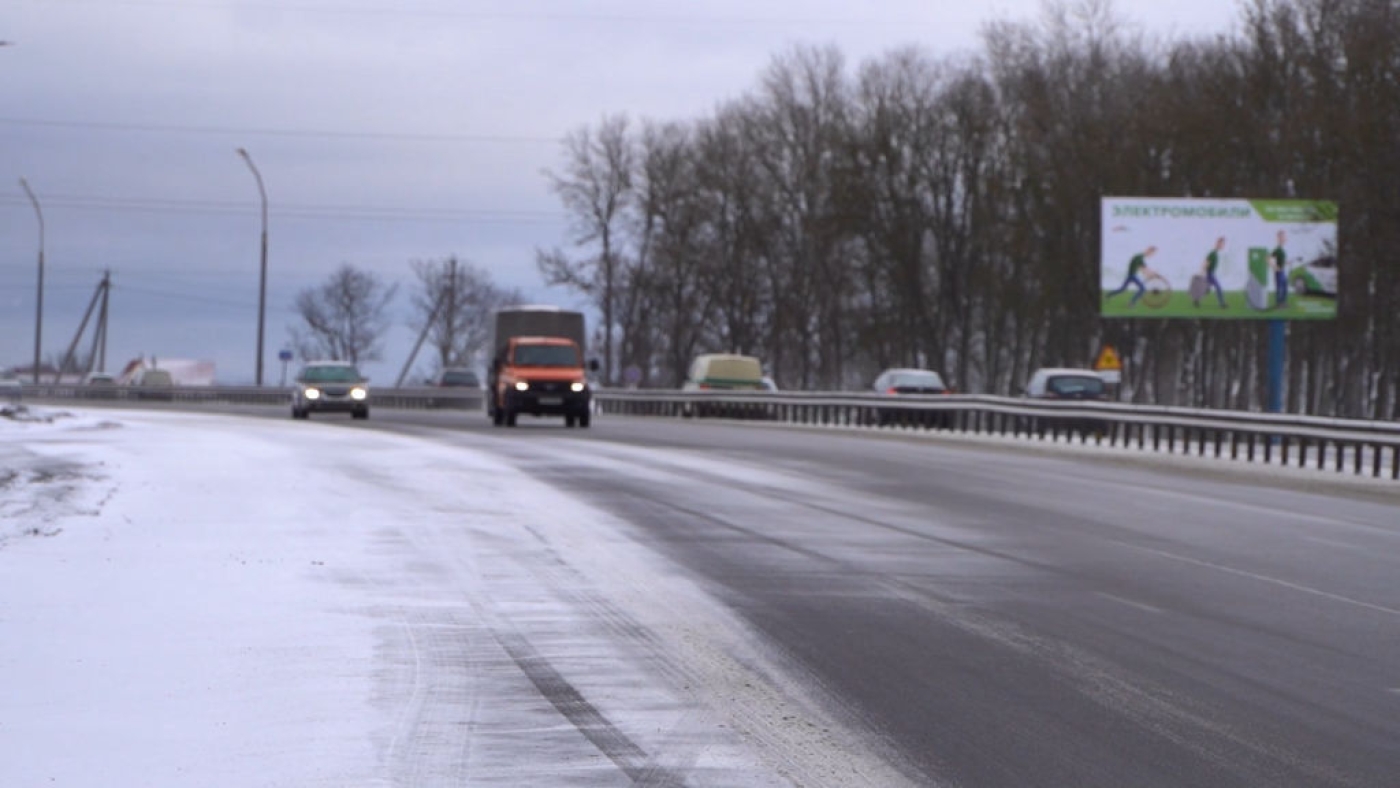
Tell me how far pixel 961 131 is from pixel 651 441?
43557 mm

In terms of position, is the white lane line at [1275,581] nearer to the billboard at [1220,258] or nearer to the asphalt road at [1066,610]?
the asphalt road at [1066,610]

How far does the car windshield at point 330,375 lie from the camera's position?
172ft

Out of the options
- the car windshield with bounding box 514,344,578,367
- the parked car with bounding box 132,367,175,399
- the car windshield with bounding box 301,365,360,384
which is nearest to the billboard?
the car windshield with bounding box 514,344,578,367

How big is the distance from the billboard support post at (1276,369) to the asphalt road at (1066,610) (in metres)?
17.0

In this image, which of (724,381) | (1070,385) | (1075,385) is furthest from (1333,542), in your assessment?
(724,381)

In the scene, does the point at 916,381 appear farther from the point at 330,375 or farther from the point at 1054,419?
the point at 330,375

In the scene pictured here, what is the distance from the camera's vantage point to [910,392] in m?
54.2

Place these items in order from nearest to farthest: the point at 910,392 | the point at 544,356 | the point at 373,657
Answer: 1. the point at 373,657
2. the point at 544,356
3. the point at 910,392

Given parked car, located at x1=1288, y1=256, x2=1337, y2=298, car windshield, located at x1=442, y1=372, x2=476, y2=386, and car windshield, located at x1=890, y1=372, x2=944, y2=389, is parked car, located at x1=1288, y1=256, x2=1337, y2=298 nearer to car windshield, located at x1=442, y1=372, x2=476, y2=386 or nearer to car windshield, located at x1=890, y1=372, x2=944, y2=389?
car windshield, located at x1=890, y1=372, x2=944, y2=389

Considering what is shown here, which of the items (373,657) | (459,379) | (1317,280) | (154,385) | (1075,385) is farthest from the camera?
(154,385)

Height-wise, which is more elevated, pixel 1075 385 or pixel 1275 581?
pixel 1075 385

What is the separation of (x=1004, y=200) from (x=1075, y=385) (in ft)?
104

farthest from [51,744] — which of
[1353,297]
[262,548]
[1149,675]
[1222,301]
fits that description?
[1353,297]

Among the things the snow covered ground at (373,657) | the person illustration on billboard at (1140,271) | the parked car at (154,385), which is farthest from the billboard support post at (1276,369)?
the parked car at (154,385)
